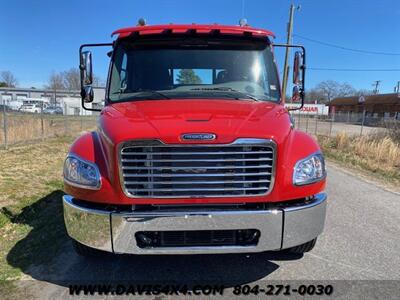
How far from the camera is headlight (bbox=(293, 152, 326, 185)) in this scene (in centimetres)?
351

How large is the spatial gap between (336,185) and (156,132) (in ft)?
21.9

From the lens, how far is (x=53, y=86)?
10425 cm

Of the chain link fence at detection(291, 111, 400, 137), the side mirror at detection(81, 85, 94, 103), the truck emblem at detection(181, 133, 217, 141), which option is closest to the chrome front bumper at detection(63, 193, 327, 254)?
the truck emblem at detection(181, 133, 217, 141)

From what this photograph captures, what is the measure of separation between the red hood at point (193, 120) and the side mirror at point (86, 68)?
3.66 feet

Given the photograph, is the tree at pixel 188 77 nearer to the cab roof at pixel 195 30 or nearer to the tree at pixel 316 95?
the cab roof at pixel 195 30

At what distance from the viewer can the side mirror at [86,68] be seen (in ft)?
16.6

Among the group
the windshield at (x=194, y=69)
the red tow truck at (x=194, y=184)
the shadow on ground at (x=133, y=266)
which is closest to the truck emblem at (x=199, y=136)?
the red tow truck at (x=194, y=184)

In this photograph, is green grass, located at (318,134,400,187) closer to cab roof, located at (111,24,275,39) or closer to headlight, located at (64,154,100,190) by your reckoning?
cab roof, located at (111,24,275,39)

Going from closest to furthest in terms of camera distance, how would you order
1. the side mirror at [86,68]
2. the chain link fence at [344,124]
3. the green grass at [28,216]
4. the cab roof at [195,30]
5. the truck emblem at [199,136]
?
the truck emblem at [199,136] → the green grass at [28,216] → the cab roof at [195,30] → the side mirror at [86,68] → the chain link fence at [344,124]

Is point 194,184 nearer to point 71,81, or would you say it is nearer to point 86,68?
point 86,68

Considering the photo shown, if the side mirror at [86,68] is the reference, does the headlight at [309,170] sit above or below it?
below

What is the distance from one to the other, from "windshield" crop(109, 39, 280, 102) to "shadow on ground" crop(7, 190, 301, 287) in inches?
71.9

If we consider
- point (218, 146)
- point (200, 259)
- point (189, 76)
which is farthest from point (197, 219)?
point (189, 76)

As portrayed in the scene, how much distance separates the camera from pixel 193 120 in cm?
354
